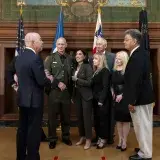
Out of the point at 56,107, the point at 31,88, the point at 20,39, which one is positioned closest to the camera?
the point at 31,88

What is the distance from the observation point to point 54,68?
17.1 ft

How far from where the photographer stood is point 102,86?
5078 mm

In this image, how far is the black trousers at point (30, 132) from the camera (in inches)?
155

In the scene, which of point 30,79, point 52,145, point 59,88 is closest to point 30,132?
point 30,79

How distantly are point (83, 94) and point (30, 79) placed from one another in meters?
1.39

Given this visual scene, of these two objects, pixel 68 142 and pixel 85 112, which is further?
pixel 68 142

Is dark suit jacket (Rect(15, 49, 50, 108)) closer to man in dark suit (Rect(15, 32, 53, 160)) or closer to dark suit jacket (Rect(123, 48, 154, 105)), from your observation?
man in dark suit (Rect(15, 32, 53, 160))

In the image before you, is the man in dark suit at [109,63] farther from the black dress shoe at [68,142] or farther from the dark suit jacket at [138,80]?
the dark suit jacket at [138,80]

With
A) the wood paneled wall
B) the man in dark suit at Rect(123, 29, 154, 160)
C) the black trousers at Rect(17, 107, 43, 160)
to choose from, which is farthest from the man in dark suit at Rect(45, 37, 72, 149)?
the wood paneled wall

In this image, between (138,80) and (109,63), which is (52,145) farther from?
(138,80)

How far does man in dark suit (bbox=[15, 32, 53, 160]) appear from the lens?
12.6 feet

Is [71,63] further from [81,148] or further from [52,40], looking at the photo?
[52,40]

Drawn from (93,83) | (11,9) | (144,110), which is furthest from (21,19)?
(144,110)

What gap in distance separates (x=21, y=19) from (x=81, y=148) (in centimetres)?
297
